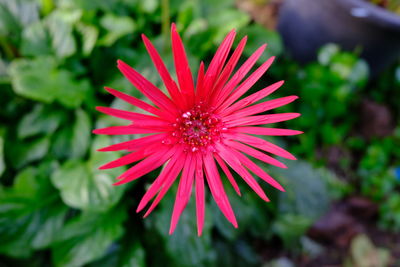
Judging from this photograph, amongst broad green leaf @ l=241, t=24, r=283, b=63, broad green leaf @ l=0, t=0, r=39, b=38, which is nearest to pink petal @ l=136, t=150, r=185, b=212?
broad green leaf @ l=241, t=24, r=283, b=63

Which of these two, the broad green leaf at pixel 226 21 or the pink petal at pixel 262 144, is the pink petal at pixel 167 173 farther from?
the broad green leaf at pixel 226 21

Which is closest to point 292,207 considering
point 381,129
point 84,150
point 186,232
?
point 186,232

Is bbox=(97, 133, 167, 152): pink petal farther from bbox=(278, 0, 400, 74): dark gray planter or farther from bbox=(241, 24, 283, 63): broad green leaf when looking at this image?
bbox=(278, 0, 400, 74): dark gray planter

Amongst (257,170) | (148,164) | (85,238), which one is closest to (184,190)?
(148,164)

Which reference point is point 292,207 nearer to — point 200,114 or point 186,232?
point 186,232

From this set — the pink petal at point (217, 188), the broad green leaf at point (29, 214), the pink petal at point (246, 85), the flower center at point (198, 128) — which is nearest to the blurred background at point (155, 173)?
the broad green leaf at point (29, 214)

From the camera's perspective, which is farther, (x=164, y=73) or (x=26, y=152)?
(x=26, y=152)

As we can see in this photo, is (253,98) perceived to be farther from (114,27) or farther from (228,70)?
(114,27)
